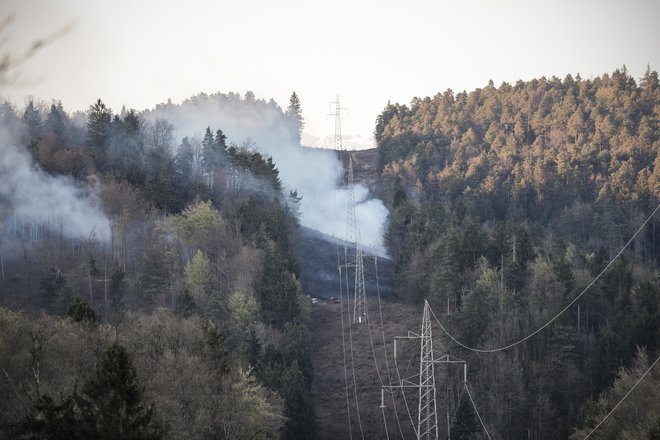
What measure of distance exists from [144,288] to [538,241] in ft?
128

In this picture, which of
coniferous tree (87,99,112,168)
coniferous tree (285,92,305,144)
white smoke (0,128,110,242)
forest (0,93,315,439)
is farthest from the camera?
coniferous tree (285,92,305,144)

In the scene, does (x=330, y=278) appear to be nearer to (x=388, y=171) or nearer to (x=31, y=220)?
(x=31, y=220)

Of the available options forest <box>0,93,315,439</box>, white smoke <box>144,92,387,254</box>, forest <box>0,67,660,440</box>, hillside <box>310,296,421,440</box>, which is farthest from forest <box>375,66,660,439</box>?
forest <box>0,93,315,439</box>

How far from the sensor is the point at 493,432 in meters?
64.5

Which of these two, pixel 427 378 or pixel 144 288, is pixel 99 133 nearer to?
pixel 144 288

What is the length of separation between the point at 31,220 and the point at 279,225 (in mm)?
23524

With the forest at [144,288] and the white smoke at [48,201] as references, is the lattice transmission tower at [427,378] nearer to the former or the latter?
the forest at [144,288]

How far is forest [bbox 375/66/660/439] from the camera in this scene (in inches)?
2613

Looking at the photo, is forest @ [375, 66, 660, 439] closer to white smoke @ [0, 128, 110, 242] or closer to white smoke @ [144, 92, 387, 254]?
white smoke @ [144, 92, 387, 254]

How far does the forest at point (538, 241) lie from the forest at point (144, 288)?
1283 cm

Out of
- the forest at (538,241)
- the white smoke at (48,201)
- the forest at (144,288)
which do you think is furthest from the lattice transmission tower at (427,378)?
the white smoke at (48,201)

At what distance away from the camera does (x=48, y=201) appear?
90.5 metres

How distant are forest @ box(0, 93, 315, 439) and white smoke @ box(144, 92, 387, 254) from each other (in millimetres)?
15232

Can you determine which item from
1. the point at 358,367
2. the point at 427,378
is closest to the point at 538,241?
the point at 358,367
